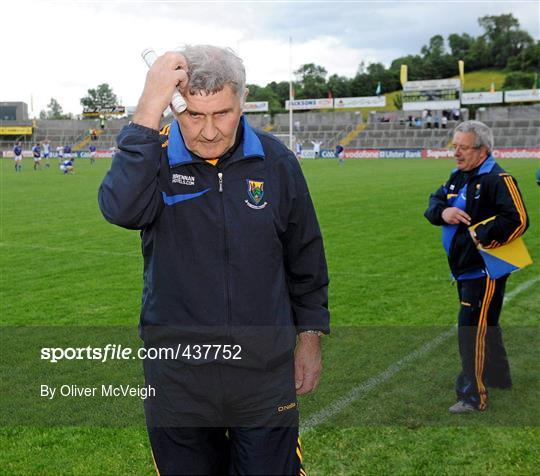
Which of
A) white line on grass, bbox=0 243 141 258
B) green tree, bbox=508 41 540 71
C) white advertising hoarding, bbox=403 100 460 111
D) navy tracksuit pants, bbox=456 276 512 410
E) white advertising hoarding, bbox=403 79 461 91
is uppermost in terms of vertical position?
green tree, bbox=508 41 540 71

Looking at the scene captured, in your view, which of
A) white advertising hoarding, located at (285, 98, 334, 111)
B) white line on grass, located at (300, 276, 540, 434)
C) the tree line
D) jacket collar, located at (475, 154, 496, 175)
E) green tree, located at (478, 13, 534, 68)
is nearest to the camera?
white line on grass, located at (300, 276, 540, 434)

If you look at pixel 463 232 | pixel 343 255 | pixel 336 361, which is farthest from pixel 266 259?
pixel 343 255

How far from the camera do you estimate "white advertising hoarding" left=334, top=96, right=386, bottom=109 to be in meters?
80.2

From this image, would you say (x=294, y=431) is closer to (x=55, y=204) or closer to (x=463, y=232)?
(x=463, y=232)

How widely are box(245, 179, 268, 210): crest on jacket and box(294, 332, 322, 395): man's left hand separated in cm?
67

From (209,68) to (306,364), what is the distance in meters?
1.34

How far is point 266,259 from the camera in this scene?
263 centimetres

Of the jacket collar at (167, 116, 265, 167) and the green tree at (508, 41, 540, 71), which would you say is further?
the green tree at (508, 41, 540, 71)

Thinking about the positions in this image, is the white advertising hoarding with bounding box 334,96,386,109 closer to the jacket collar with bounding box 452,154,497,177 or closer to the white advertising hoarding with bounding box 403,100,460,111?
the white advertising hoarding with bounding box 403,100,460,111

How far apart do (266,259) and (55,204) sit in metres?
18.7

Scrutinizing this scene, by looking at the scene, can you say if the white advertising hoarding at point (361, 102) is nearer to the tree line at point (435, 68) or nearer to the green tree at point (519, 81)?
the tree line at point (435, 68)

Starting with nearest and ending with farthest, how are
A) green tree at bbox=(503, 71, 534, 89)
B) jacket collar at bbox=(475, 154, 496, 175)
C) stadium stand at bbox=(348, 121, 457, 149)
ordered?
jacket collar at bbox=(475, 154, 496, 175) → stadium stand at bbox=(348, 121, 457, 149) → green tree at bbox=(503, 71, 534, 89)

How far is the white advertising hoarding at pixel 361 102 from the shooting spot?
80188mm

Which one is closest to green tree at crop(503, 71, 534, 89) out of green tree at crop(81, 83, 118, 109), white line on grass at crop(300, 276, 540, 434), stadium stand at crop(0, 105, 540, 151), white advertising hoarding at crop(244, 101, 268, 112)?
stadium stand at crop(0, 105, 540, 151)
